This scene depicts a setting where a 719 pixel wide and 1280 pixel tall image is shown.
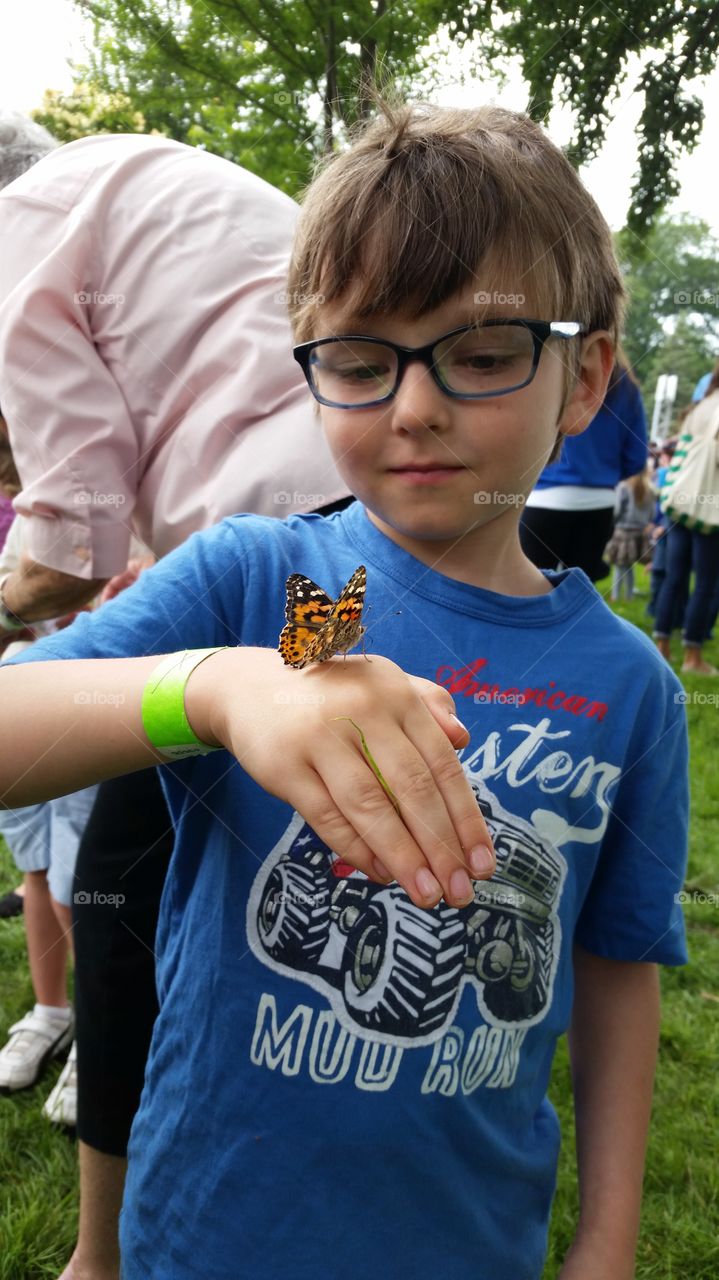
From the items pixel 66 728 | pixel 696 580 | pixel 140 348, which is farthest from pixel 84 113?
pixel 696 580

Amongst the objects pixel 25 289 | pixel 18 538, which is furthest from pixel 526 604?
pixel 18 538

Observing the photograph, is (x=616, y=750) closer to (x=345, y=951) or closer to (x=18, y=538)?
(x=345, y=951)

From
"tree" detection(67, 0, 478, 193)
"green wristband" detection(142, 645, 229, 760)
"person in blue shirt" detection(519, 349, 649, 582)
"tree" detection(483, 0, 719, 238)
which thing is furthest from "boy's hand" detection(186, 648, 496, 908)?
"person in blue shirt" detection(519, 349, 649, 582)

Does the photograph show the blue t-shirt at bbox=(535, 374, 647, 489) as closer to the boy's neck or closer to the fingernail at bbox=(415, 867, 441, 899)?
the boy's neck

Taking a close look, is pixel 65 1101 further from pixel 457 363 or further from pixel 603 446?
pixel 603 446

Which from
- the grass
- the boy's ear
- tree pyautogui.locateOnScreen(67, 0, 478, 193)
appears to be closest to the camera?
the boy's ear

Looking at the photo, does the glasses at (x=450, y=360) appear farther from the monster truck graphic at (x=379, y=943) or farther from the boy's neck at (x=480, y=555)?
the monster truck graphic at (x=379, y=943)
